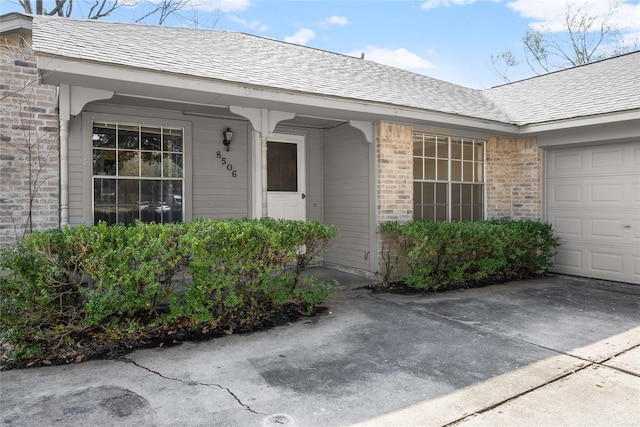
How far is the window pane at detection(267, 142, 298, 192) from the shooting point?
25.2ft

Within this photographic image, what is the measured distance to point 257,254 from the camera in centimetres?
475

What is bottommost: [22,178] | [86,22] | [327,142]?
[22,178]

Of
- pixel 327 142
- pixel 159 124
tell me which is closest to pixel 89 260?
pixel 159 124

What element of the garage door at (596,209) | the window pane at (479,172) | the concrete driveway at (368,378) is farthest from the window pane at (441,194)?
the concrete driveway at (368,378)

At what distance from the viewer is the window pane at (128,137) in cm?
627

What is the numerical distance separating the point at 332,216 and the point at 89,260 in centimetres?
476

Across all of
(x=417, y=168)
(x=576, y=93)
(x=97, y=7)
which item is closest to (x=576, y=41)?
(x=576, y=93)

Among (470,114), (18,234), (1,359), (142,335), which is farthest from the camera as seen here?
(470,114)

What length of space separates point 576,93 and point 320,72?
16.2 feet

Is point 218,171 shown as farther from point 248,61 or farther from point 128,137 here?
point 248,61

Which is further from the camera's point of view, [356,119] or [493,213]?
[493,213]

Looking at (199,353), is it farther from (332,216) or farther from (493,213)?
(493,213)

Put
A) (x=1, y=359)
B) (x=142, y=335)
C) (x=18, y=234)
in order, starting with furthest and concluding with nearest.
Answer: (x=18, y=234)
(x=142, y=335)
(x=1, y=359)

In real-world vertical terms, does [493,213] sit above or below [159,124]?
below
